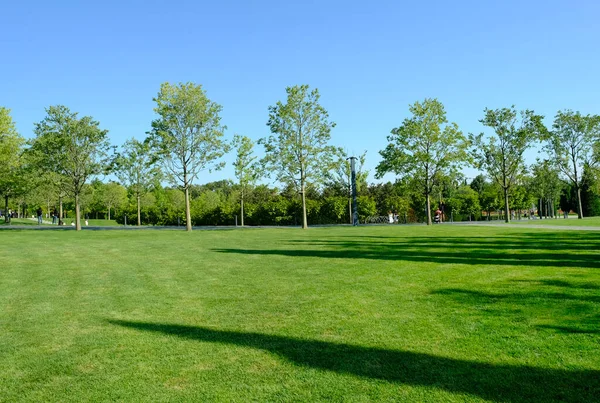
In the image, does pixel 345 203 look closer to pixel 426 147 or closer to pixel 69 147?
pixel 426 147

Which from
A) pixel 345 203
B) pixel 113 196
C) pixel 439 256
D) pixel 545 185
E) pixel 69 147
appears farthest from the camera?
pixel 113 196

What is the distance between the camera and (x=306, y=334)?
208 inches

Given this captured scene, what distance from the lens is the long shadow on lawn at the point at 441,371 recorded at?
361cm

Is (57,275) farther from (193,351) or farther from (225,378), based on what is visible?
(225,378)

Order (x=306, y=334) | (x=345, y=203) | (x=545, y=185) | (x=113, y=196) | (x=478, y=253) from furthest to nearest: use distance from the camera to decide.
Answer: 1. (x=113, y=196)
2. (x=545, y=185)
3. (x=345, y=203)
4. (x=478, y=253)
5. (x=306, y=334)

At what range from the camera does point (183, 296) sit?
25.1ft

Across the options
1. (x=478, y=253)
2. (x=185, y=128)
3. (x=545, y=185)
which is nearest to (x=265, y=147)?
(x=185, y=128)

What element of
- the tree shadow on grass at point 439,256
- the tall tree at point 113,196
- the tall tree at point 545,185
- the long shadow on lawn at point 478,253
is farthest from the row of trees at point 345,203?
the tree shadow on grass at point 439,256

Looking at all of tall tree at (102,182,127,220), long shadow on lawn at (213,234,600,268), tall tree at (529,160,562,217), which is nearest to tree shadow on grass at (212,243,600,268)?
long shadow on lawn at (213,234,600,268)

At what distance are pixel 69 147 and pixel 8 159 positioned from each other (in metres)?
6.24

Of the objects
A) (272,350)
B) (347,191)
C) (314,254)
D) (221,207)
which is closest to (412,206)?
(347,191)

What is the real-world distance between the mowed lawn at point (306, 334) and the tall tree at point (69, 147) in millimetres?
24505

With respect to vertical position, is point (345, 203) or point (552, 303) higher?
point (345, 203)

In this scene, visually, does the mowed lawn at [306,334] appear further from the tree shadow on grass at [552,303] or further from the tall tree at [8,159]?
the tall tree at [8,159]
